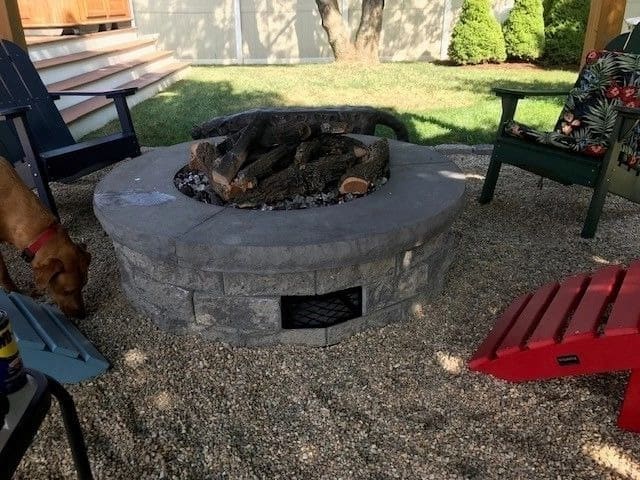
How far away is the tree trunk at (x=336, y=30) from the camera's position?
9828 millimetres

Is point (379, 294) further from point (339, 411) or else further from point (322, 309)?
point (339, 411)

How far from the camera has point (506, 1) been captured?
1173cm

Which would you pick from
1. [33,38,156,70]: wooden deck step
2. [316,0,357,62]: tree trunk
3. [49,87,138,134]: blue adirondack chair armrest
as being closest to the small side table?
[49,87,138,134]: blue adirondack chair armrest

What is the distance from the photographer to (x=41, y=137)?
12.9 ft

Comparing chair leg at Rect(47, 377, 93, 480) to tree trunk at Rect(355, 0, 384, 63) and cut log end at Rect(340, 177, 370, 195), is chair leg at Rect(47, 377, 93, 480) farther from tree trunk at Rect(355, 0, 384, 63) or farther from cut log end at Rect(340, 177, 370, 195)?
tree trunk at Rect(355, 0, 384, 63)

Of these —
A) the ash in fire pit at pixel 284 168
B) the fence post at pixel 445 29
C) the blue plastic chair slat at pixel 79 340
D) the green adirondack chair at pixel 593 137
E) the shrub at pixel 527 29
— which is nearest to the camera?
the blue plastic chair slat at pixel 79 340

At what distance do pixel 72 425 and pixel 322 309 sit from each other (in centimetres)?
136

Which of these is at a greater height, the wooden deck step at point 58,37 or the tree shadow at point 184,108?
the wooden deck step at point 58,37

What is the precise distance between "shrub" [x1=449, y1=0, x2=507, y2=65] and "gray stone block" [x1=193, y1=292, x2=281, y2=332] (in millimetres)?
8979

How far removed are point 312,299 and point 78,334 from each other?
1027 mm

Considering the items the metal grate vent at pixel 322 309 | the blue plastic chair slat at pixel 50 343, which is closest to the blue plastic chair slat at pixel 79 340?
the blue plastic chair slat at pixel 50 343

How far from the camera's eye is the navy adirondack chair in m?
Answer: 3.27

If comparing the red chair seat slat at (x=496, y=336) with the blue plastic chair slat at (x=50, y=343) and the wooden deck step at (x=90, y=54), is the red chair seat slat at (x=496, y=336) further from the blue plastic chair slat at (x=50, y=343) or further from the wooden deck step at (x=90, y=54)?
the wooden deck step at (x=90, y=54)

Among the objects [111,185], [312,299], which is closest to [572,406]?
[312,299]
